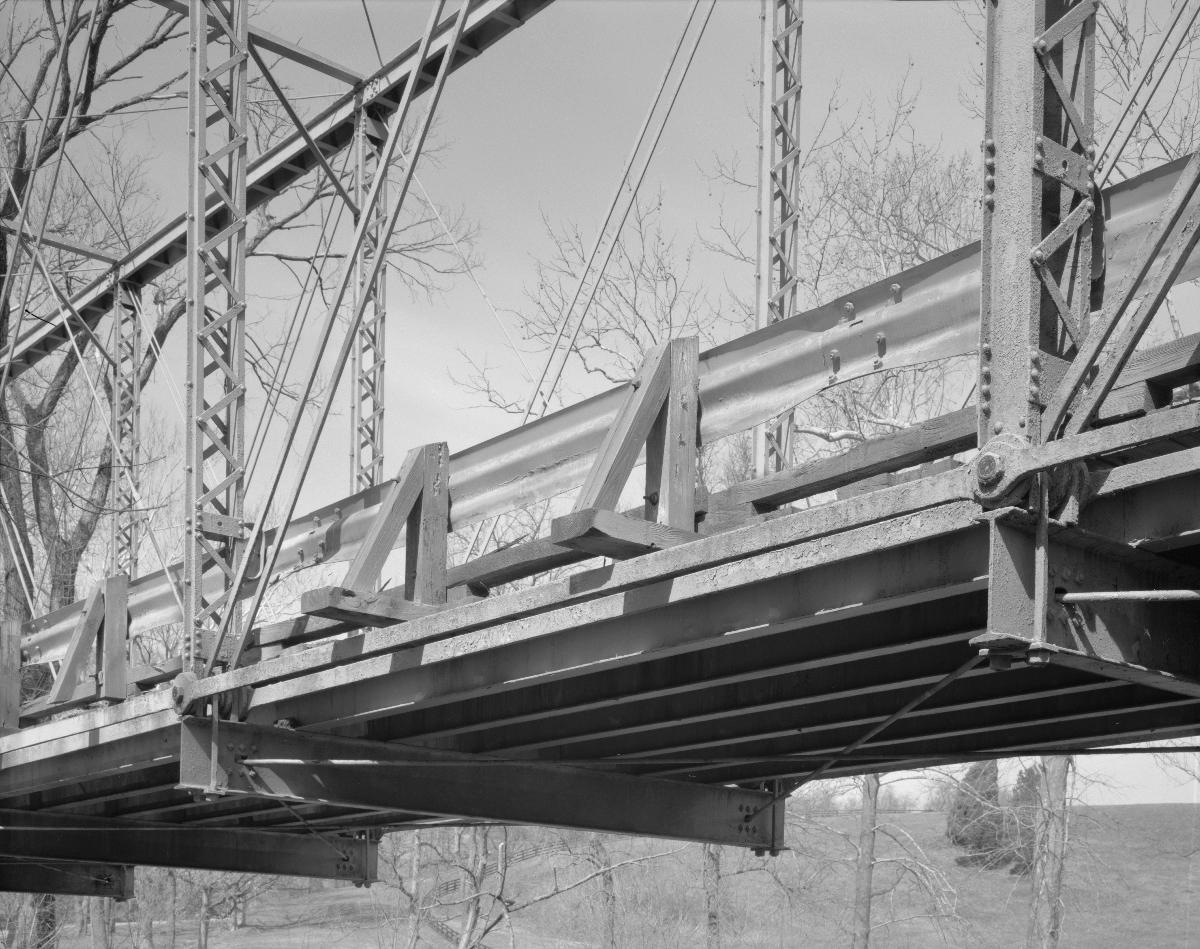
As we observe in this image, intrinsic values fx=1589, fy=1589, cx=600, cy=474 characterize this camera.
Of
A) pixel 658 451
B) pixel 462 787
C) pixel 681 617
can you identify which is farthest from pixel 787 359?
pixel 462 787

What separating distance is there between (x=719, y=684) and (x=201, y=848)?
9598 mm

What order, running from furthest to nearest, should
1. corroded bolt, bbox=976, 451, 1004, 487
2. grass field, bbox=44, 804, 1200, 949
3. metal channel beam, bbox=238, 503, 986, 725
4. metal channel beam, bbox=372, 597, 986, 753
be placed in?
grass field, bbox=44, 804, 1200, 949
metal channel beam, bbox=372, 597, 986, 753
metal channel beam, bbox=238, 503, 986, 725
corroded bolt, bbox=976, 451, 1004, 487

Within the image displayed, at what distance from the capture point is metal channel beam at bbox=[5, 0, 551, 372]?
13.9m

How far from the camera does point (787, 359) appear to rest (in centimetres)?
657

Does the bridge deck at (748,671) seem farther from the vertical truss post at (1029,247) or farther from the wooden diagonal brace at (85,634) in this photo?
the wooden diagonal brace at (85,634)

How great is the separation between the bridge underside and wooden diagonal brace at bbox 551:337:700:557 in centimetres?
19

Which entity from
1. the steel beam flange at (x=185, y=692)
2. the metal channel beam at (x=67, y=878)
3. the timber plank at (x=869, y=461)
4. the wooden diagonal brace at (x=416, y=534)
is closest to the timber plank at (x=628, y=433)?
the timber plank at (x=869, y=461)

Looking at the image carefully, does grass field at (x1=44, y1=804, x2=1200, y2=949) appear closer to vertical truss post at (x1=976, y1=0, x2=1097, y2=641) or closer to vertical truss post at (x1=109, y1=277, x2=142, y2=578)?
vertical truss post at (x1=109, y1=277, x2=142, y2=578)

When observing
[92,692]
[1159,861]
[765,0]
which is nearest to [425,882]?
[1159,861]

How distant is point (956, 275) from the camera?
599cm

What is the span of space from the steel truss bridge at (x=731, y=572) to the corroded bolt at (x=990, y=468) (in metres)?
0.03

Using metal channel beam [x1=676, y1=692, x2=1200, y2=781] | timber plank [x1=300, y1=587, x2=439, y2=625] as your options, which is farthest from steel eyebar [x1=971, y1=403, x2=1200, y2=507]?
timber plank [x1=300, y1=587, x2=439, y2=625]

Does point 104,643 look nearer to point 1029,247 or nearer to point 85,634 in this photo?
point 85,634

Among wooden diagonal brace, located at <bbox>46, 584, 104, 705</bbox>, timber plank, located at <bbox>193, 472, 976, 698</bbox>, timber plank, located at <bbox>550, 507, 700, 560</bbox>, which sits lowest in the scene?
timber plank, located at <bbox>193, 472, 976, 698</bbox>
